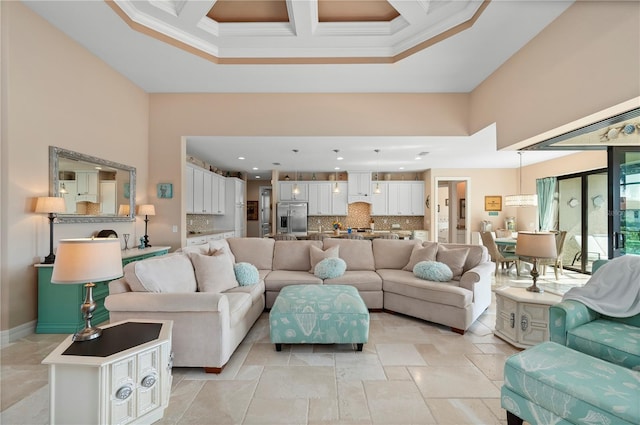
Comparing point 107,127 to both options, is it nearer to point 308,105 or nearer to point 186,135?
point 186,135

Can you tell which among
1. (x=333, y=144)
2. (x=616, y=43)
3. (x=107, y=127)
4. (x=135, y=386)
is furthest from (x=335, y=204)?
(x=135, y=386)

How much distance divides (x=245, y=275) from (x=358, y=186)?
17.8 feet

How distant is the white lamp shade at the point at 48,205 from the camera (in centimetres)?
283

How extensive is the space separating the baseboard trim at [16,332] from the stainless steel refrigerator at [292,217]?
5.32 meters

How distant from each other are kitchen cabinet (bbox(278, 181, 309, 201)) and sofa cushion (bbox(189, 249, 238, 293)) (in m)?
4.97

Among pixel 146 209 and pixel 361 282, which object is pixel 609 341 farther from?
pixel 146 209

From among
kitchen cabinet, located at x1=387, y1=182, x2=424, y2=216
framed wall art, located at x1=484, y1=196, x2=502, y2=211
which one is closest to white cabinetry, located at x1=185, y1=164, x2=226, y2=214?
kitchen cabinet, located at x1=387, y1=182, x2=424, y2=216

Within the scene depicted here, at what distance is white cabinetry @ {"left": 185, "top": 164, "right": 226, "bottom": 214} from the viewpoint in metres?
5.53

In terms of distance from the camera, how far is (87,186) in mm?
3520

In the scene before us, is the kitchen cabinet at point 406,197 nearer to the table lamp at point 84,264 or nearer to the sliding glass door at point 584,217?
the sliding glass door at point 584,217

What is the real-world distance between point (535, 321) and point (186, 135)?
5.21 meters

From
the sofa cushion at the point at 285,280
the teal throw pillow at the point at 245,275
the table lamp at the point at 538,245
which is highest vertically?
the table lamp at the point at 538,245

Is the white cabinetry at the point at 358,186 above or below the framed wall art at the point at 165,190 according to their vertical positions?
above

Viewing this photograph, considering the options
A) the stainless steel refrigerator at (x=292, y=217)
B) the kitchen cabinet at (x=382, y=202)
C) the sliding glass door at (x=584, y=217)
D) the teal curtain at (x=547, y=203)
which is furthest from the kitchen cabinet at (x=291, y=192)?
the sliding glass door at (x=584, y=217)
